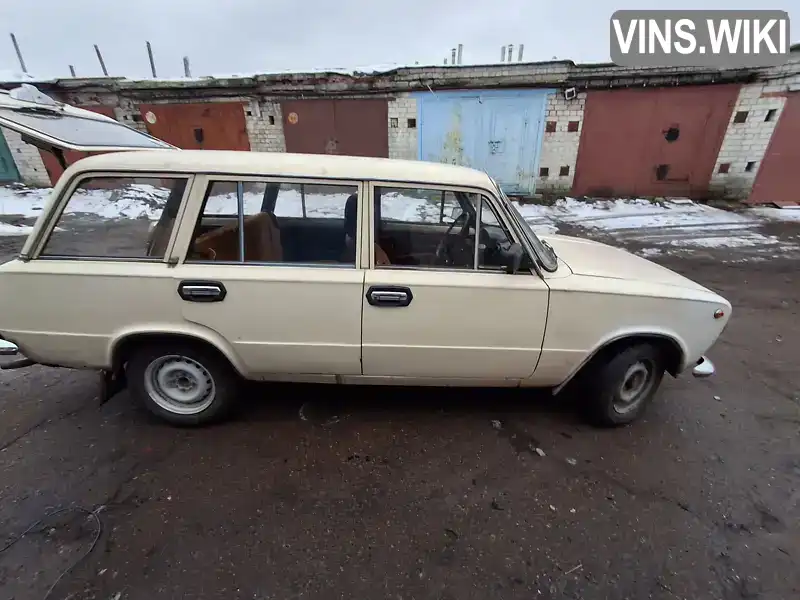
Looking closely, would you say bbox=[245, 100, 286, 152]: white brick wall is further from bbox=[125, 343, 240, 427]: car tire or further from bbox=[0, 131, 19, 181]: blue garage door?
bbox=[125, 343, 240, 427]: car tire

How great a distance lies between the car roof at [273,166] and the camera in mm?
2387

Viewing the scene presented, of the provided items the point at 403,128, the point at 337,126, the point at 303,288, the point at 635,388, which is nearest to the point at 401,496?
the point at 303,288

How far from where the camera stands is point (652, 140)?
11086mm

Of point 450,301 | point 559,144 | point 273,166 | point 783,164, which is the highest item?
point 273,166

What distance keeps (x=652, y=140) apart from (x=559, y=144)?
2437 millimetres

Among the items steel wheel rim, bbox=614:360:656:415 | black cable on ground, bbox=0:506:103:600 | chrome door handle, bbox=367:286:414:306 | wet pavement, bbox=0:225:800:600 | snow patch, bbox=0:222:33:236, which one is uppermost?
chrome door handle, bbox=367:286:414:306

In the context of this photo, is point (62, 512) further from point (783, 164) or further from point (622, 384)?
point (783, 164)

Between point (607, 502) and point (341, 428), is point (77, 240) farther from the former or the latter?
point (607, 502)

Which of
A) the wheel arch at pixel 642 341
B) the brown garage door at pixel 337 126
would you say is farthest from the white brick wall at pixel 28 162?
the wheel arch at pixel 642 341

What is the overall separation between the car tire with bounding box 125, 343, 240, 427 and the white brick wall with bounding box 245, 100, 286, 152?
426 inches

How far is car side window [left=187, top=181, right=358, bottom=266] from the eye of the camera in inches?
97.0

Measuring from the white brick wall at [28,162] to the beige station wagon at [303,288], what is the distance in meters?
13.5

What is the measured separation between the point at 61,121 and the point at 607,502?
14.1 feet

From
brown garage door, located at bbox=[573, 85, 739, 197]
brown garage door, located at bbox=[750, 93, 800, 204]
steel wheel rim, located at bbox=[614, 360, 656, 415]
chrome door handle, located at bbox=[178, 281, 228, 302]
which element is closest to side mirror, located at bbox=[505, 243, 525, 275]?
steel wheel rim, located at bbox=[614, 360, 656, 415]
